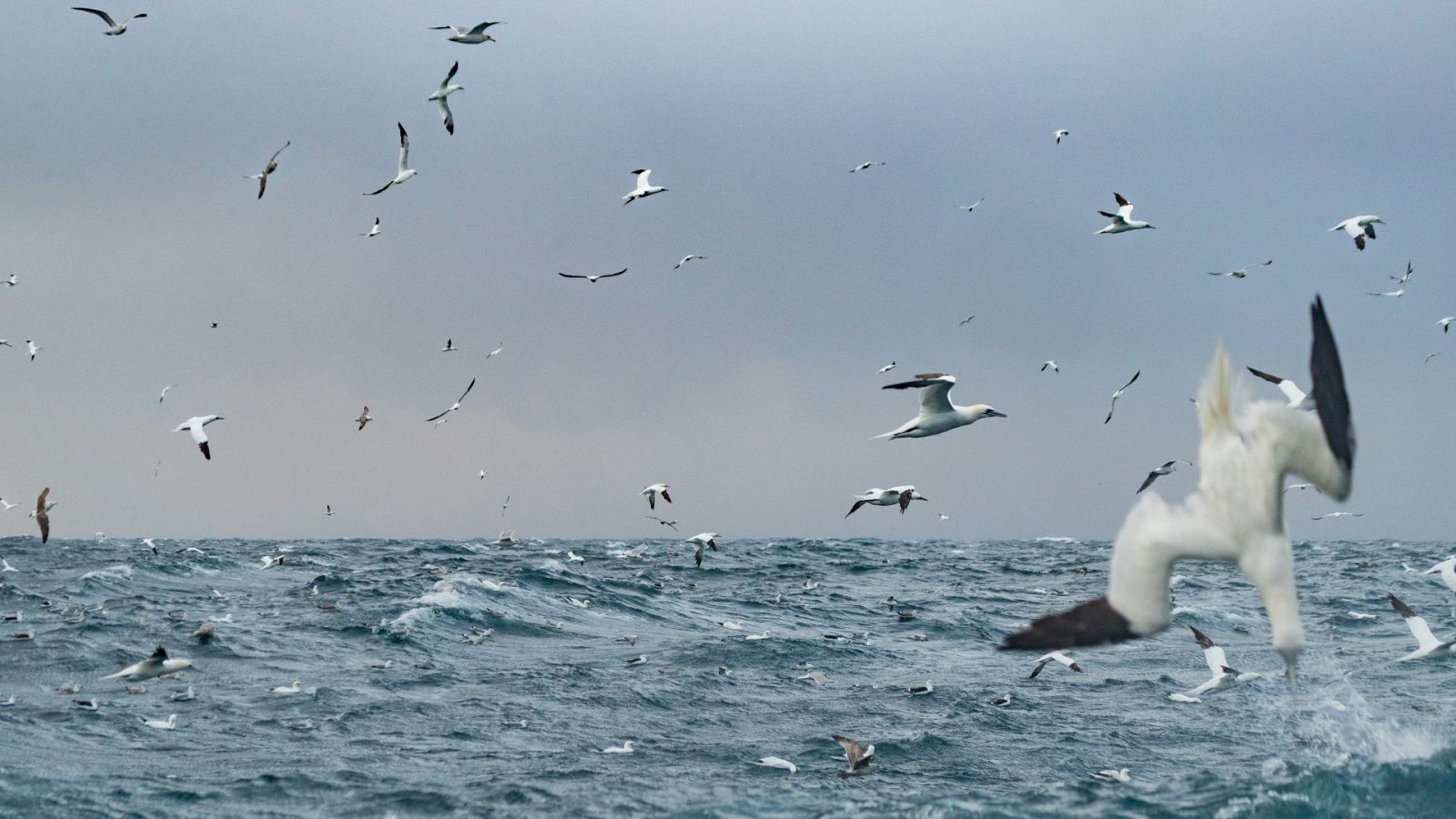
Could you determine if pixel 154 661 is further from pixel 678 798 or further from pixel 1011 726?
pixel 1011 726

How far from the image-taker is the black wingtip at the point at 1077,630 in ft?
22.7

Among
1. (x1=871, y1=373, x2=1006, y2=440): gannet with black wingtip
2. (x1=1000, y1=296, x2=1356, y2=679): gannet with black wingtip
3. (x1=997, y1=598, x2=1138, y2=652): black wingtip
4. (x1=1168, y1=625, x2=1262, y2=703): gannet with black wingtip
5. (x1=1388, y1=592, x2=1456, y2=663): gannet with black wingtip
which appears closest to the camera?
(x1=997, y1=598, x2=1138, y2=652): black wingtip

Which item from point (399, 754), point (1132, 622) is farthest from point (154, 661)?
point (1132, 622)

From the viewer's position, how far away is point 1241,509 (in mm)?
7324

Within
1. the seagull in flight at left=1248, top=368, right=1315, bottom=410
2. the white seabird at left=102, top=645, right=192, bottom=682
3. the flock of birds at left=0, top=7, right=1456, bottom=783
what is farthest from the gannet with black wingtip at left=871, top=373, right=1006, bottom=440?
the white seabird at left=102, top=645, right=192, bottom=682

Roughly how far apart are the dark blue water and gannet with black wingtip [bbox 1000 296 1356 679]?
611 centimetres

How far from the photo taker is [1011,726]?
56.3 ft

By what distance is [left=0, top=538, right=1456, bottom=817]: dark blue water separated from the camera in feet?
43.8

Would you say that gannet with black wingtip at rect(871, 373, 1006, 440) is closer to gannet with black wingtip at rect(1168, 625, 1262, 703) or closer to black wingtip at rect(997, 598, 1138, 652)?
gannet with black wingtip at rect(1168, 625, 1262, 703)

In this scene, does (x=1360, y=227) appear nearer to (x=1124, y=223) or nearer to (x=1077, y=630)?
(x=1124, y=223)

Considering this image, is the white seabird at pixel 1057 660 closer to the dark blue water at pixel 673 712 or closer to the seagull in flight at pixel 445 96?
the dark blue water at pixel 673 712

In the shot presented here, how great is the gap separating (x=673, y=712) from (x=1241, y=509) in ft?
39.4

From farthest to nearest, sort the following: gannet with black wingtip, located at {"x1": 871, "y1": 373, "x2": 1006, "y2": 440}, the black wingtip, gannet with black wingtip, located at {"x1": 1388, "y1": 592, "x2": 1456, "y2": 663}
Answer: gannet with black wingtip, located at {"x1": 1388, "y1": 592, "x2": 1456, "y2": 663}
gannet with black wingtip, located at {"x1": 871, "y1": 373, "x2": 1006, "y2": 440}
the black wingtip

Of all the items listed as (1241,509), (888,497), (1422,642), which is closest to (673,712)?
(888,497)
